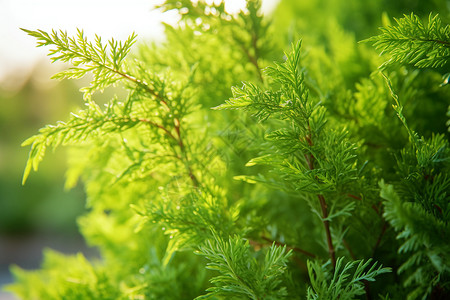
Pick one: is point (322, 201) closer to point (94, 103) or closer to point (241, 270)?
point (241, 270)

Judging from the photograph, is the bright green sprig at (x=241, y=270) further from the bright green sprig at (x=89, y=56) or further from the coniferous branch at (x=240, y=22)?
the coniferous branch at (x=240, y=22)

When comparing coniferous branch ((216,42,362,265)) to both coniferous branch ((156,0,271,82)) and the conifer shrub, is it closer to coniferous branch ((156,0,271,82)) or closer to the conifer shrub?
the conifer shrub

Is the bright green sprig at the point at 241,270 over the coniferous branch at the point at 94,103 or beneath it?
beneath

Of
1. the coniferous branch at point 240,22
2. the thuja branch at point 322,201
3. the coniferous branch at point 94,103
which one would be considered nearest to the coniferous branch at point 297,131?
the thuja branch at point 322,201

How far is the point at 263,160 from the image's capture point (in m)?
0.37

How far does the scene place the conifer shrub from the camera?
1.14 feet

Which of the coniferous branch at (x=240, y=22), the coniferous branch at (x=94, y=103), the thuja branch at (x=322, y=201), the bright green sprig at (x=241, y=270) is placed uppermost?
the coniferous branch at (x=240, y=22)

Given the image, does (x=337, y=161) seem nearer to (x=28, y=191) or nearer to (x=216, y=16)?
(x=216, y=16)

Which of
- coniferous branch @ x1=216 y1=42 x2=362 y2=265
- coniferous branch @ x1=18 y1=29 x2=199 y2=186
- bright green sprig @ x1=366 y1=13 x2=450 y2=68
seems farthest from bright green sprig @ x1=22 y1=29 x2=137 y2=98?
bright green sprig @ x1=366 y1=13 x2=450 y2=68

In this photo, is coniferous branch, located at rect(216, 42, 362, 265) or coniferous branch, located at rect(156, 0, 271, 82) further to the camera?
coniferous branch, located at rect(156, 0, 271, 82)

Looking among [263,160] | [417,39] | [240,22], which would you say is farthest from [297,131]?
[240,22]

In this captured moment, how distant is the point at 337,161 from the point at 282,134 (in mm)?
63

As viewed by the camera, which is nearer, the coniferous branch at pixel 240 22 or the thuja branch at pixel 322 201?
the thuja branch at pixel 322 201

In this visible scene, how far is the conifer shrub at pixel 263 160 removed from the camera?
35 centimetres
